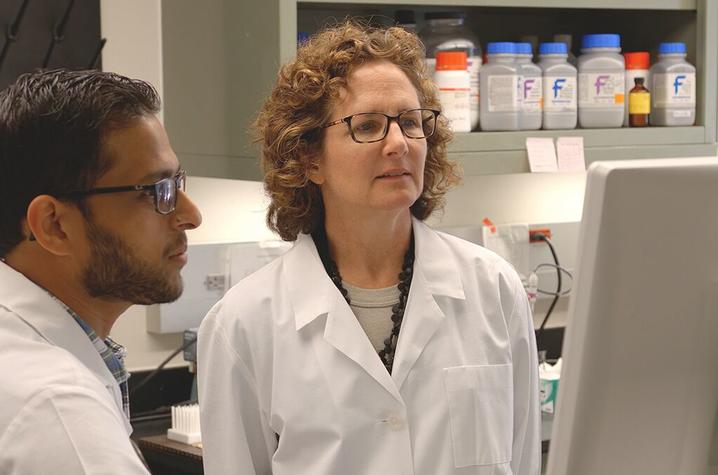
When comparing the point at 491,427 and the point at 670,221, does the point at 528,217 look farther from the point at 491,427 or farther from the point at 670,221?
the point at 670,221

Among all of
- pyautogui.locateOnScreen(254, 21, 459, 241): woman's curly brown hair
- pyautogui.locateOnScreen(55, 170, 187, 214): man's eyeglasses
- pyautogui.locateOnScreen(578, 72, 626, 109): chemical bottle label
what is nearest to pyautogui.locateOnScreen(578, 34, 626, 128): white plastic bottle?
pyautogui.locateOnScreen(578, 72, 626, 109): chemical bottle label

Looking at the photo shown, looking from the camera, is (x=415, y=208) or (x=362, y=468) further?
(x=415, y=208)

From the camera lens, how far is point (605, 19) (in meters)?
3.03

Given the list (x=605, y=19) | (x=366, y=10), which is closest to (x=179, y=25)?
(x=366, y=10)

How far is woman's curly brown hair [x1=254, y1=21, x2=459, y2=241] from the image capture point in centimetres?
179

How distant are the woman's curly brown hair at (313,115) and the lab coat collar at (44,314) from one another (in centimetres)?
67

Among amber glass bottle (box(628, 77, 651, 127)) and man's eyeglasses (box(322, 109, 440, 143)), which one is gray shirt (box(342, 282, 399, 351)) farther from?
amber glass bottle (box(628, 77, 651, 127))

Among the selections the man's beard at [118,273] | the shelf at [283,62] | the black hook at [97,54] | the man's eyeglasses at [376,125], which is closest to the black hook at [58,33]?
the black hook at [97,54]

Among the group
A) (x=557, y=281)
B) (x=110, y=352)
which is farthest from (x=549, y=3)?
(x=110, y=352)

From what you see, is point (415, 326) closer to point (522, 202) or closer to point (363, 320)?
point (363, 320)

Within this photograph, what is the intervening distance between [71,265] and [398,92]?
2.32 ft

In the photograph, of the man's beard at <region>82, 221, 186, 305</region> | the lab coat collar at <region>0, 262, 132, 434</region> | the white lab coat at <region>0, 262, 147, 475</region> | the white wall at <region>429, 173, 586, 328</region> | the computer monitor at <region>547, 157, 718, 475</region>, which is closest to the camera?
the computer monitor at <region>547, 157, 718, 475</region>

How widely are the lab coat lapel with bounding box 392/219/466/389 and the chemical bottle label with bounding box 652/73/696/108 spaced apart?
3.96ft

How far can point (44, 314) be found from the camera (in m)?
1.17
